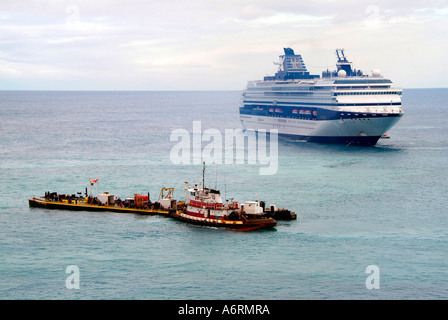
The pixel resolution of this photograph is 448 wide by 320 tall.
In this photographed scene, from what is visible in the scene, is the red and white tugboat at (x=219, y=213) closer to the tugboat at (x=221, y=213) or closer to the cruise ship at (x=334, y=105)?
the tugboat at (x=221, y=213)

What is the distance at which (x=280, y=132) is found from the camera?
136m

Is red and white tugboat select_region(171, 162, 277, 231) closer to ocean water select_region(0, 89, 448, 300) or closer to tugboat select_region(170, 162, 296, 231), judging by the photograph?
tugboat select_region(170, 162, 296, 231)

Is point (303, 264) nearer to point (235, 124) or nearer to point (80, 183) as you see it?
point (80, 183)

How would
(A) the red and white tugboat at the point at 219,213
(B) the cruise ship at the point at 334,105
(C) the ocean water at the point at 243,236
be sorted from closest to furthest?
(C) the ocean water at the point at 243,236, (A) the red and white tugboat at the point at 219,213, (B) the cruise ship at the point at 334,105

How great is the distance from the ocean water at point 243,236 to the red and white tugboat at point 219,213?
3.67 feet

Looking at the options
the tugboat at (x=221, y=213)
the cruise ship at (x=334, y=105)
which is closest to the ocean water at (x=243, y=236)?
the tugboat at (x=221, y=213)

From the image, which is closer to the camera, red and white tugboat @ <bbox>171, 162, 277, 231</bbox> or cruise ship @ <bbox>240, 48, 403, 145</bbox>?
red and white tugboat @ <bbox>171, 162, 277, 231</bbox>

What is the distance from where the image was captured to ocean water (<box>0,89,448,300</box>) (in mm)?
44125

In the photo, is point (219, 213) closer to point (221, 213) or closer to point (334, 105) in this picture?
point (221, 213)

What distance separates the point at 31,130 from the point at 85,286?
12076 centimetres

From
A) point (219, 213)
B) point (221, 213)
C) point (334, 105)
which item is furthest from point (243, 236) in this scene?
point (334, 105)

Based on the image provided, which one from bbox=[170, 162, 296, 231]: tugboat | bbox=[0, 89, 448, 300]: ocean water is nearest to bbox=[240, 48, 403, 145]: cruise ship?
bbox=[0, 89, 448, 300]: ocean water

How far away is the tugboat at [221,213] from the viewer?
59.3 metres

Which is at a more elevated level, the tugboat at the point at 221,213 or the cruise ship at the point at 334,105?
the cruise ship at the point at 334,105
